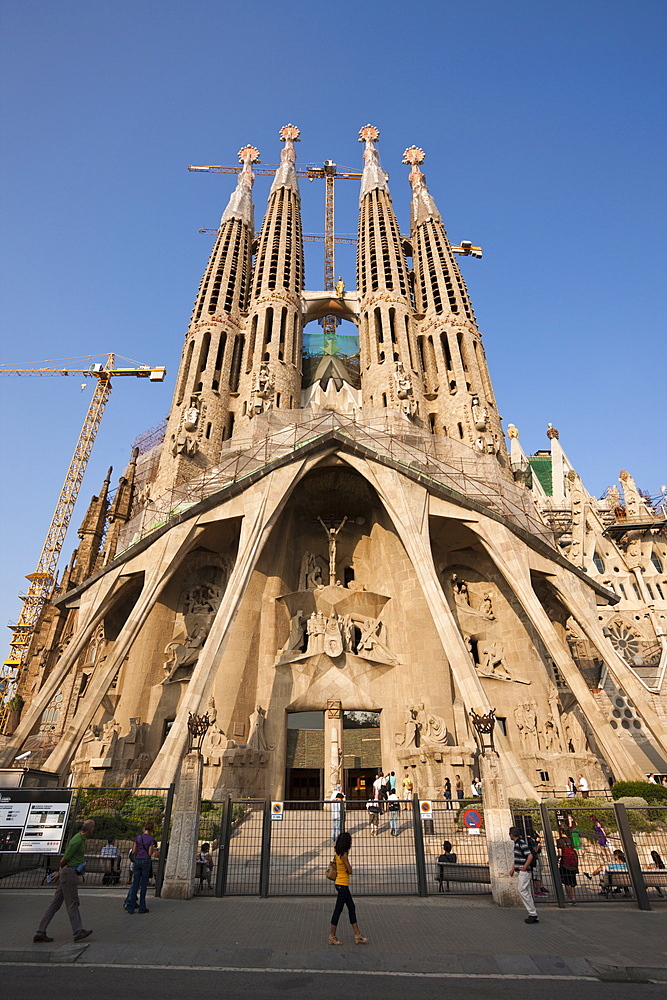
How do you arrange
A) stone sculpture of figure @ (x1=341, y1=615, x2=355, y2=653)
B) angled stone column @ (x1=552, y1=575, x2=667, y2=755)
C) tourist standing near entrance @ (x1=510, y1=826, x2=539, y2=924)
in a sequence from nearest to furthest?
tourist standing near entrance @ (x1=510, y1=826, x2=539, y2=924) → angled stone column @ (x1=552, y1=575, x2=667, y2=755) → stone sculpture of figure @ (x1=341, y1=615, x2=355, y2=653)

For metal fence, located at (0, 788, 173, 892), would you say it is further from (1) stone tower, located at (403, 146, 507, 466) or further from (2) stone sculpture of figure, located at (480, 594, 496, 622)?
(1) stone tower, located at (403, 146, 507, 466)

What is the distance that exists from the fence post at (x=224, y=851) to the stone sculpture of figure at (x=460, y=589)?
17.0m

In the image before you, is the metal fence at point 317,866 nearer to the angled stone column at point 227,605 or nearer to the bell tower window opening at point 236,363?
the angled stone column at point 227,605

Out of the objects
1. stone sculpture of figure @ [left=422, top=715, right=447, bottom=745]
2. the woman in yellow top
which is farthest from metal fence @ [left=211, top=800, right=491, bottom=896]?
stone sculpture of figure @ [left=422, top=715, right=447, bottom=745]

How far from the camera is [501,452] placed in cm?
2852

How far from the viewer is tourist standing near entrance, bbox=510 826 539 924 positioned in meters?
7.04

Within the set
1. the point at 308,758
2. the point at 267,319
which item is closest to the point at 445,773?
the point at 308,758

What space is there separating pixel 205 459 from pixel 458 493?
1315cm

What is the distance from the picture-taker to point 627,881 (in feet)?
28.0

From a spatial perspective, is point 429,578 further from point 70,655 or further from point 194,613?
point 70,655

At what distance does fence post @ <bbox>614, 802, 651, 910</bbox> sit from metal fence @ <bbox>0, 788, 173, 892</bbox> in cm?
693

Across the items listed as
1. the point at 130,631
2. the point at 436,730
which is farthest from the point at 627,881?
the point at 130,631

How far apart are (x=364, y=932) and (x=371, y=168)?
50547mm

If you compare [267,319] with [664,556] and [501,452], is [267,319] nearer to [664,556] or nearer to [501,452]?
[501,452]
